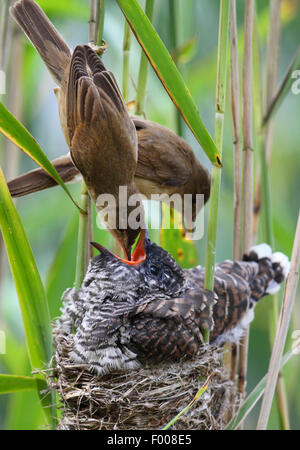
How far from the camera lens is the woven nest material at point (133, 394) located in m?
1.14

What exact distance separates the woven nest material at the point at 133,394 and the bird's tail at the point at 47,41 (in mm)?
637

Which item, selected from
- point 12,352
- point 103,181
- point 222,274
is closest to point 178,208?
point 222,274

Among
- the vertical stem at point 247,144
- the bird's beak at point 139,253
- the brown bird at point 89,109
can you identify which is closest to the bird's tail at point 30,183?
the brown bird at point 89,109

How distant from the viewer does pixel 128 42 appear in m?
1.18

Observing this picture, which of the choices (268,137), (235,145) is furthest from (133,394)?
(268,137)

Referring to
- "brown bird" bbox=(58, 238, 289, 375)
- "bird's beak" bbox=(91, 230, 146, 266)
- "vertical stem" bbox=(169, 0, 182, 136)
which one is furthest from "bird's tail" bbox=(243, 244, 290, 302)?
"vertical stem" bbox=(169, 0, 182, 136)

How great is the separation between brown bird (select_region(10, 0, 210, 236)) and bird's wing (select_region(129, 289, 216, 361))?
14.3 inches

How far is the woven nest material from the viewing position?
1139mm

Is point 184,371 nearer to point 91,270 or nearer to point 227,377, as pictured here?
point 227,377

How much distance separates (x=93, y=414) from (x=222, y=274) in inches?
19.9

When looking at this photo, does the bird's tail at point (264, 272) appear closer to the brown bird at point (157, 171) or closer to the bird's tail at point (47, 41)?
the brown bird at point (157, 171)

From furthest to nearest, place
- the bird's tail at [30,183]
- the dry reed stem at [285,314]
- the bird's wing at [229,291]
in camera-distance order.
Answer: the bird's wing at [229,291] < the bird's tail at [30,183] < the dry reed stem at [285,314]

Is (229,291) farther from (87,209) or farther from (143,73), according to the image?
(143,73)
